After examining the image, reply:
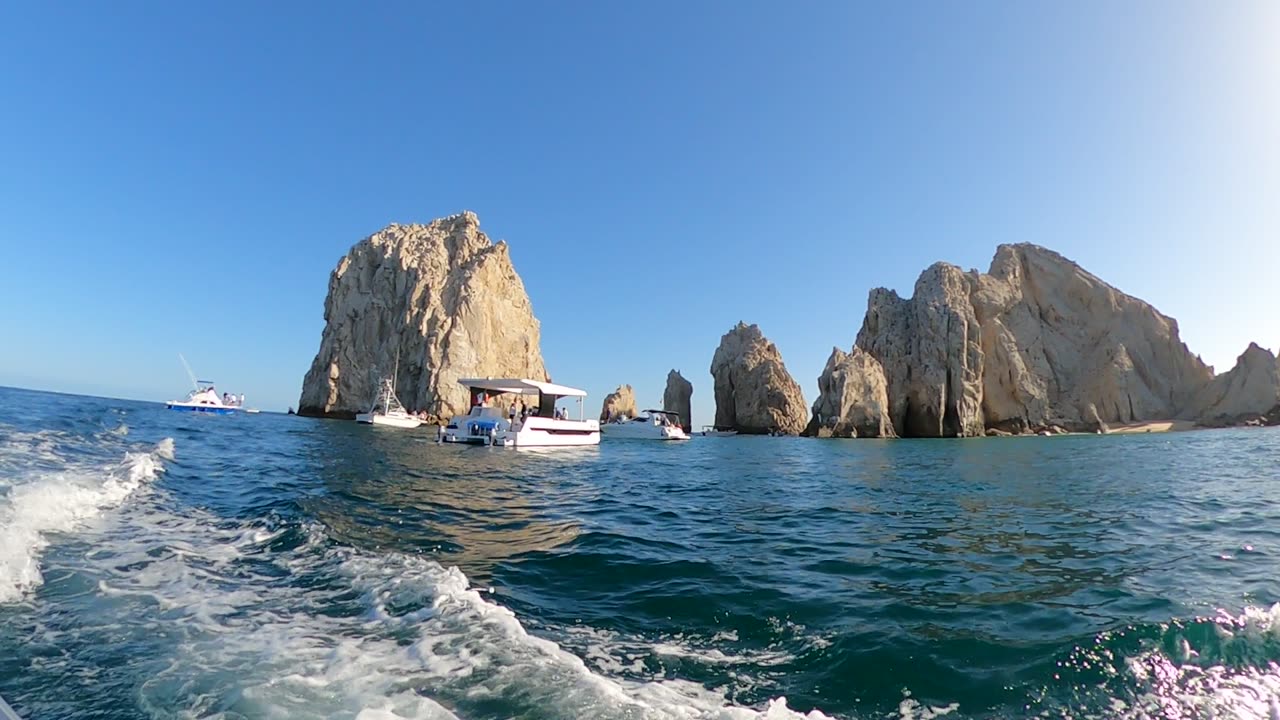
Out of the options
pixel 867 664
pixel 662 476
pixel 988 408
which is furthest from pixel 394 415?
pixel 988 408

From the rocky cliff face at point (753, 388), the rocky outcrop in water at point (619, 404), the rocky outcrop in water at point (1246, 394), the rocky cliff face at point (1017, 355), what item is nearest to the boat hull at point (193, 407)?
the rocky outcrop in water at point (619, 404)

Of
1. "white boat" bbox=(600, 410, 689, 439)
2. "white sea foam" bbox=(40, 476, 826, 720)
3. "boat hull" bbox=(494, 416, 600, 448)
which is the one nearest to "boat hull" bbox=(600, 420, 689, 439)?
"white boat" bbox=(600, 410, 689, 439)

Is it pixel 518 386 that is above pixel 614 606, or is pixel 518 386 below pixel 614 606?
above

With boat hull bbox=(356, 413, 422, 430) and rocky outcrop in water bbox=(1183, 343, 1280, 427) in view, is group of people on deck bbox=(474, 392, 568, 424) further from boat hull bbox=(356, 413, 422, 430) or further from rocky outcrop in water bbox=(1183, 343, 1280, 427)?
rocky outcrop in water bbox=(1183, 343, 1280, 427)

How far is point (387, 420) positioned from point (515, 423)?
28.6 meters

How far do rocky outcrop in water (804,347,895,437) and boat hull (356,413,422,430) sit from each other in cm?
4932

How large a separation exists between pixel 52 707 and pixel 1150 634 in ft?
28.9

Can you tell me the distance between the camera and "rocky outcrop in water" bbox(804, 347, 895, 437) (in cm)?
7169

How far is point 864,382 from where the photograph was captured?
73625mm

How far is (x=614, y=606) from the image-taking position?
21.5ft

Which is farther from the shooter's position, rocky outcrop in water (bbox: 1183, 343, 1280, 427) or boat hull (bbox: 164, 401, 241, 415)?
rocky outcrop in water (bbox: 1183, 343, 1280, 427)

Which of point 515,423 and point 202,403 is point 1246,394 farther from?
point 202,403

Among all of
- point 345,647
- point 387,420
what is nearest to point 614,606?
point 345,647

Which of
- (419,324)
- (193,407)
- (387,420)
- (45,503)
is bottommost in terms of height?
(45,503)
